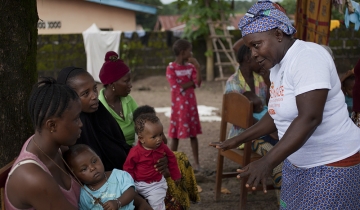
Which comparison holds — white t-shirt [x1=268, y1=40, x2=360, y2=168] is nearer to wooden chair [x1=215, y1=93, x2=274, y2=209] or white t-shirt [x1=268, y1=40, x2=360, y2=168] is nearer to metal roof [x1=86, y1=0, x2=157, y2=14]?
wooden chair [x1=215, y1=93, x2=274, y2=209]

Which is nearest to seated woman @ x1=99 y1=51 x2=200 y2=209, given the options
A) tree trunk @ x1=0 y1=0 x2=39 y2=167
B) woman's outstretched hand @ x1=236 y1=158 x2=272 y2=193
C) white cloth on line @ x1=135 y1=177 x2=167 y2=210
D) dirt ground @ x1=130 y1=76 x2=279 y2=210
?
tree trunk @ x1=0 y1=0 x2=39 y2=167

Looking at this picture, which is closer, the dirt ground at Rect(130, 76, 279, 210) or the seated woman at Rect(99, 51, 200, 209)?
the seated woman at Rect(99, 51, 200, 209)

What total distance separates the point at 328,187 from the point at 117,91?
2.20 meters

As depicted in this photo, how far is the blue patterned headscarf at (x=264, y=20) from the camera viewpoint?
2.32 m

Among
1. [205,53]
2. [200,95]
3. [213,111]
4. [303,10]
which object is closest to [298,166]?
[303,10]

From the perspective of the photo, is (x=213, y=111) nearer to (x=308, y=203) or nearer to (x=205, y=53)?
(x=205, y=53)

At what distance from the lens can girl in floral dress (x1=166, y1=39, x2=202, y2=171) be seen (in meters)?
5.97

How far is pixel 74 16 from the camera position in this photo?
58.9 ft

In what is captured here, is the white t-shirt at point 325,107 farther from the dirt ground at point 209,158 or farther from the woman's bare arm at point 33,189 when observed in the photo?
the dirt ground at point 209,158

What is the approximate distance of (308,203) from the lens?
8.09 ft

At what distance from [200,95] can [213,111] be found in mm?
2181

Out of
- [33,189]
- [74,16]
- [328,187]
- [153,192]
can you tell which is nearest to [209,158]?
[153,192]

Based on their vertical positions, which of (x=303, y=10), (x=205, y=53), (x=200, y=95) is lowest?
(x=200, y=95)

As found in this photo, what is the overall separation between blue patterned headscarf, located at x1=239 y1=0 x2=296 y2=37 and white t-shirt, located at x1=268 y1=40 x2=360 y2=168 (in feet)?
0.44
